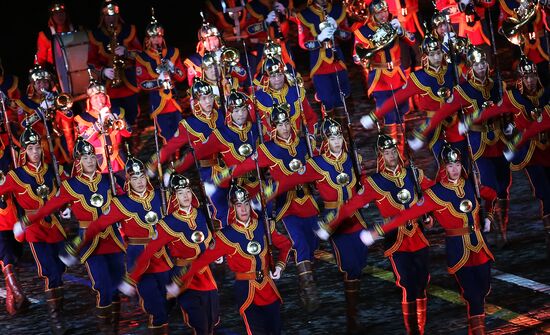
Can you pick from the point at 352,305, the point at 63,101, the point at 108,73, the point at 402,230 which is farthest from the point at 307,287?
the point at 108,73

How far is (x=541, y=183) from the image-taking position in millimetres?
18875

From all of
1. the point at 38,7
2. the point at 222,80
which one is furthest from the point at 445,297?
the point at 38,7

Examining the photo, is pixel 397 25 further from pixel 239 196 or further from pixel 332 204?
pixel 239 196

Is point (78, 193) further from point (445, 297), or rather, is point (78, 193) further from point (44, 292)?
point (445, 297)

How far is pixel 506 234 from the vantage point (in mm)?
19438

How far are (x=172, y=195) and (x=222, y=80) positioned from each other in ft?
14.2

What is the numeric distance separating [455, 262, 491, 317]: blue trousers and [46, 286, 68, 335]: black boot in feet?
14.7

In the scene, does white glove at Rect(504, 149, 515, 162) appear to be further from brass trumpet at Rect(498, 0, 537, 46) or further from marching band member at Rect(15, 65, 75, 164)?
marching band member at Rect(15, 65, 75, 164)

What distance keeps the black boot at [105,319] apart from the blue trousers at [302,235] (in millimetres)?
2003

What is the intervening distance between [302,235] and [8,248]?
3.43 meters

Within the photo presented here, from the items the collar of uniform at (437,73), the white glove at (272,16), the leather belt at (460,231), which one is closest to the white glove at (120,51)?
the white glove at (272,16)

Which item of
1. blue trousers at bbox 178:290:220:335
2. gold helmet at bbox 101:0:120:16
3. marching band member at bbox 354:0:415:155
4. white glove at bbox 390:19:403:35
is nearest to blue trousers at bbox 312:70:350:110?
marching band member at bbox 354:0:415:155

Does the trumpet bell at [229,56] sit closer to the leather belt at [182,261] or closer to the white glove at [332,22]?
the white glove at [332,22]

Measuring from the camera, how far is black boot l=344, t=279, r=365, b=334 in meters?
17.4
